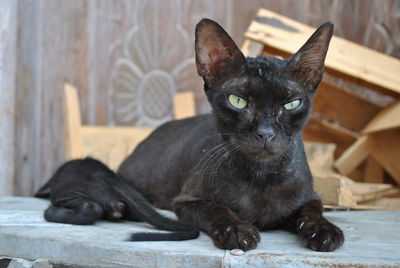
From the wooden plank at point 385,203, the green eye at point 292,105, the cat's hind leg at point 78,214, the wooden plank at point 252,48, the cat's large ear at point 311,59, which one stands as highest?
the wooden plank at point 252,48

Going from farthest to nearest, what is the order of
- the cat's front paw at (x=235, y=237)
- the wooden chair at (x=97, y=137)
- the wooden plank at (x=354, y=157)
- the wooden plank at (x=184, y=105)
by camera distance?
1. the wooden plank at (x=184, y=105)
2. the wooden chair at (x=97, y=137)
3. the wooden plank at (x=354, y=157)
4. the cat's front paw at (x=235, y=237)

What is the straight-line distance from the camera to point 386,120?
3.29 m

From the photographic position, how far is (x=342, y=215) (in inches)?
98.7

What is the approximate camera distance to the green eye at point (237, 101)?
6.46 ft

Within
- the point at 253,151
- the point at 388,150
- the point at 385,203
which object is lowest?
the point at 385,203

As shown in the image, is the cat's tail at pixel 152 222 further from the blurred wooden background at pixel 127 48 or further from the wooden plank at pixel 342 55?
the blurred wooden background at pixel 127 48

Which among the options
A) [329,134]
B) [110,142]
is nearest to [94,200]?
[110,142]

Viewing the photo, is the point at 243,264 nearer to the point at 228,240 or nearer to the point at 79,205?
the point at 228,240

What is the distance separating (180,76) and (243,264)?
97.9 inches

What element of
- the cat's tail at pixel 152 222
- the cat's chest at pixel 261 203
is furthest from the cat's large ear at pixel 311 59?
the cat's tail at pixel 152 222

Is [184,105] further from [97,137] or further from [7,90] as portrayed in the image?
[7,90]

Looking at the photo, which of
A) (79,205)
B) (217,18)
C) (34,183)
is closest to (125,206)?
(79,205)

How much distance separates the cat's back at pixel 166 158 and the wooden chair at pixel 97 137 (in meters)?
0.50

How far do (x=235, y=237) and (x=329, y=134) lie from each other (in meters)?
2.25
